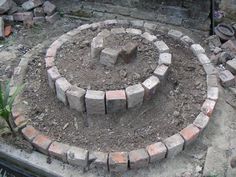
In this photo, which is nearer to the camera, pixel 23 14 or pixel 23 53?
pixel 23 53

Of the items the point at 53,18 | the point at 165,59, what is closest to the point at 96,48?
the point at 165,59

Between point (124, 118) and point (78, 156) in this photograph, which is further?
point (124, 118)

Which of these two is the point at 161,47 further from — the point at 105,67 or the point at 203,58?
the point at 105,67

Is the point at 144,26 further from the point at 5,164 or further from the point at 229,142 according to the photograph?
the point at 5,164

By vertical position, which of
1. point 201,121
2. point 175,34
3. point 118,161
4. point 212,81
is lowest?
point 118,161

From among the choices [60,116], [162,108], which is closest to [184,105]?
[162,108]

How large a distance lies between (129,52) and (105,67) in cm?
31

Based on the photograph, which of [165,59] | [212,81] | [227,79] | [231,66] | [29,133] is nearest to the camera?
[29,133]

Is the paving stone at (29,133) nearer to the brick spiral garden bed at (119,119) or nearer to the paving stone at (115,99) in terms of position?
the brick spiral garden bed at (119,119)

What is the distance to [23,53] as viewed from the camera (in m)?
4.43

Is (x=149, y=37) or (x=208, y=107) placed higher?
(x=149, y=37)

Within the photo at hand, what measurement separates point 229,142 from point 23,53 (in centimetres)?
288

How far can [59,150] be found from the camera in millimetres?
3133

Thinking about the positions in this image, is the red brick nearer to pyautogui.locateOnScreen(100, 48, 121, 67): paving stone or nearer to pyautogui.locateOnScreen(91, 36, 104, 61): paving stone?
pyautogui.locateOnScreen(100, 48, 121, 67): paving stone
